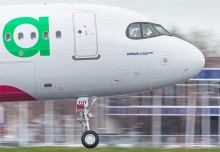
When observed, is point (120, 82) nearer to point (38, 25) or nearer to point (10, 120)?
point (38, 25)

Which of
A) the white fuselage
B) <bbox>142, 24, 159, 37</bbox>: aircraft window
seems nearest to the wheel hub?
the white fuselage

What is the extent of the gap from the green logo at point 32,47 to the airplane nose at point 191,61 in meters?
5.32

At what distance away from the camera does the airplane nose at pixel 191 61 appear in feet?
95.3

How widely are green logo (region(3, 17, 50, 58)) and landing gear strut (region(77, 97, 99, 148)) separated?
266 cm

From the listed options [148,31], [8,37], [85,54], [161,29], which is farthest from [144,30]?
[8,37]

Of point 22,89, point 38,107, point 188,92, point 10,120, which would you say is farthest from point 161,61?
point 38,107

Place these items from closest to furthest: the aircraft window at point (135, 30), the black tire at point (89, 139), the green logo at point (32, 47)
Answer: the green logo at point (32, 47)
the aircraft window at point (135, 30)
the black tire at point (89, 139)

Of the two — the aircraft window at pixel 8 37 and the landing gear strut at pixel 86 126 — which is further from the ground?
the aircraft window at pixel 8 37

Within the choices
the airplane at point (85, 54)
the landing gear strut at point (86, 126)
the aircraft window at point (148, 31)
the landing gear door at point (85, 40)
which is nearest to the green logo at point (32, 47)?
the airplane at point (85, 54)

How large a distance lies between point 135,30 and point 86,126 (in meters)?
4.26

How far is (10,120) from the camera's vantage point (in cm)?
7481

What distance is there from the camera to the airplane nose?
29062 millimetres

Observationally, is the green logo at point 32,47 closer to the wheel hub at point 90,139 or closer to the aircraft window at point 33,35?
the aircraft window at point 33,35

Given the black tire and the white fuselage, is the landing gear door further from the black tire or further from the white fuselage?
the black tire
